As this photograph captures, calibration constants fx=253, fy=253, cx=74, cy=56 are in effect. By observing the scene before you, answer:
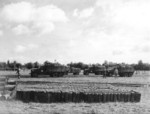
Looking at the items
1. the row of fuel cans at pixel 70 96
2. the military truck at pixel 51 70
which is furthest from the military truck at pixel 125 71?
the row of fuel cans at pixel 70 96

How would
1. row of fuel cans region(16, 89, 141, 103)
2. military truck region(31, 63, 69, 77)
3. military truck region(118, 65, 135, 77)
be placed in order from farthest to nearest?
1. military truck region(118, 65, 135, 77)
2. military truck region(31, 63, 69, 77)
3. row of fuel cans region(16, 89, 141, 103)

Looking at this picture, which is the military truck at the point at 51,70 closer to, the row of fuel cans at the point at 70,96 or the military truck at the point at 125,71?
the military truck at the point at 125,71

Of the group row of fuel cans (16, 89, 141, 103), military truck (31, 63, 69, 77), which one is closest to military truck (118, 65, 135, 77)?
military truck (31, 63, 69, 77)

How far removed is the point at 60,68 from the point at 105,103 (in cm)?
2359

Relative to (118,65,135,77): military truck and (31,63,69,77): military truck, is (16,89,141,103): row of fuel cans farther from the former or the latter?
(118,65,135,77): military truck

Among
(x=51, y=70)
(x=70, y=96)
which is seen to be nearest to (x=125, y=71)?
(x=51, y=70)

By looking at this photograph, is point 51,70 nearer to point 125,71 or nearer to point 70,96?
point 125,71

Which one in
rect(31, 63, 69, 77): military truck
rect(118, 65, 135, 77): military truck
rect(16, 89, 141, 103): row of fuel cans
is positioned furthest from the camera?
rect(118, 65, 135, 77): military truck

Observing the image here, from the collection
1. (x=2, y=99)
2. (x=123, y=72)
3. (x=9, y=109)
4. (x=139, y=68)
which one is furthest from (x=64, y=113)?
(x=139, y=68)

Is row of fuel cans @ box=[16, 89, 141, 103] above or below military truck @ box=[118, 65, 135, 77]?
below

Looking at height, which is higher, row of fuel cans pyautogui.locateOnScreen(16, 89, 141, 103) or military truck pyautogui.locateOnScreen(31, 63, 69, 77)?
military truck pyautogui.locateOnScreen(31, 63, 69, 77)

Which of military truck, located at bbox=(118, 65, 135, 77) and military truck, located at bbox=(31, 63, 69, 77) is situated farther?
military truck, located at bbox=(118, 65, 135, 77)

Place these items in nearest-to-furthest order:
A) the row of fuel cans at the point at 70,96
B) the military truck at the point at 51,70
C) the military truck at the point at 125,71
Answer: the row of fuel cans at the point at 70,96
the military truck at the point at 51,70
the military truck at the point at 125,71

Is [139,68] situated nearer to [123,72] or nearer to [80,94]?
[123,72]
